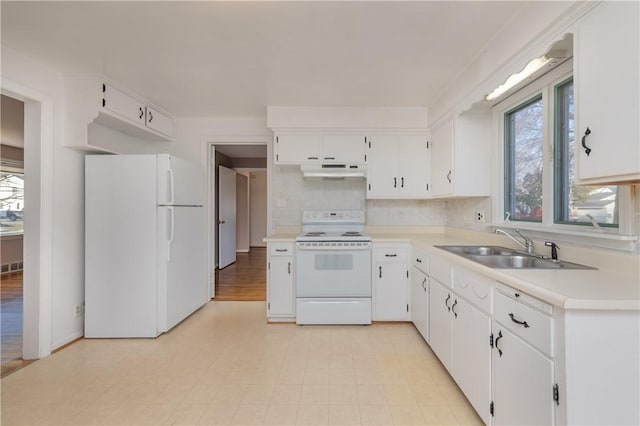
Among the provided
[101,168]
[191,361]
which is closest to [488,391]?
[191,361]

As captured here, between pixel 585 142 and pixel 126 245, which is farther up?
pixel 585 142

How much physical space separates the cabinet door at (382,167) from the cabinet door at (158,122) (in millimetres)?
2415

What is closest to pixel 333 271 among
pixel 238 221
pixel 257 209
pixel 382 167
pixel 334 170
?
pixel 334 170

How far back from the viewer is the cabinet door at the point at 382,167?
340cm

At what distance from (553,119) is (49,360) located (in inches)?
162

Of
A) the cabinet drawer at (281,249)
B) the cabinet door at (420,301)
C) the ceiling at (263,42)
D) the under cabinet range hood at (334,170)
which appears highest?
the ceiling at (263,42)

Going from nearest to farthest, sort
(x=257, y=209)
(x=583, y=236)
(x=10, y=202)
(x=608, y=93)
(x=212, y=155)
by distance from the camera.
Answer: (x=608, y=93) < (x=583, y=236) < (x=212, y=155) < (x=10, y=202) < (x=257, y=209)

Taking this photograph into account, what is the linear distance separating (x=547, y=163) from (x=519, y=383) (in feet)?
4.70

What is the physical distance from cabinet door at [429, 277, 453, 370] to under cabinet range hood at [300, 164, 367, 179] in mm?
1451

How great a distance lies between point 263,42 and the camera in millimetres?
2025

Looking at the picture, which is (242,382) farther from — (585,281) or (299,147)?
(299,147)

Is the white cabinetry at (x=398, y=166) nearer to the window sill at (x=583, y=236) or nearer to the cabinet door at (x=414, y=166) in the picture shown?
the cabinet door at (x=414, y=166)

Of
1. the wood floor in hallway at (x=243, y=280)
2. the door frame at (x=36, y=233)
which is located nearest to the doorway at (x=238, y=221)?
the wood floor in hallway at (x=243, y=280)

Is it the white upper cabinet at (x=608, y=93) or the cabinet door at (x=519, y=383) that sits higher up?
the white upper cabinet at (x=608, y=93)
